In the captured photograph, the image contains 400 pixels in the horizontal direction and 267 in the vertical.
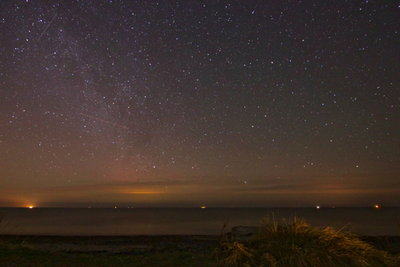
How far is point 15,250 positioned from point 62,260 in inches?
107

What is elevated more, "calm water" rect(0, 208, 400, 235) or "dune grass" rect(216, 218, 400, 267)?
"dune grass" rect(216, 218, 400, 267)

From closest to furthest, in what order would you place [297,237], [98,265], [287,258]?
[287,258] → [297,237] → [98,265]

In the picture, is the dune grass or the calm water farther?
the calm water

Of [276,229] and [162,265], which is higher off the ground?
[276,229]

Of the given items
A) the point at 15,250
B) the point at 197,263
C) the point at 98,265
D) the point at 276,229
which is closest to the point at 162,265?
the point at 197,263

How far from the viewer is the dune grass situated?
409 inches

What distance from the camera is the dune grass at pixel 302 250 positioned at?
409 inches

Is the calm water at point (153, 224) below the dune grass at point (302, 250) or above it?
below

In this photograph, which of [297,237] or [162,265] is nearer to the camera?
[297,237]

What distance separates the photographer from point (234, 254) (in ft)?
36.2

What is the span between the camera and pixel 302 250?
1065cm

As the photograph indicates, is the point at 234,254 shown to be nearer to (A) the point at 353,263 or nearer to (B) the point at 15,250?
(A) the point at 353,263

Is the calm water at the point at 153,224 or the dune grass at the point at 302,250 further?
the calm water at the point at 153,224

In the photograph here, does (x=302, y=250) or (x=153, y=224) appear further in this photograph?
(x=153, y=224)
